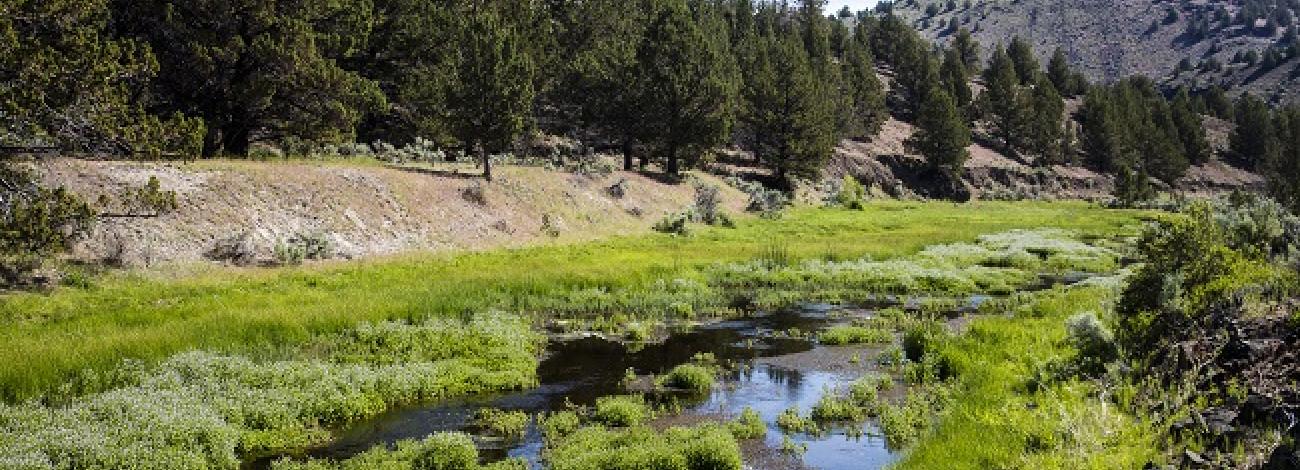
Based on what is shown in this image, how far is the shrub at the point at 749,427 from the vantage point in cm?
1716

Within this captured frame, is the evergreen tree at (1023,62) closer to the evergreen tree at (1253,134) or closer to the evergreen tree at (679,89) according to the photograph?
the evergreen tree at (1253,134)

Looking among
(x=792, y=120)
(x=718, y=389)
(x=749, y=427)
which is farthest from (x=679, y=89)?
(x=749, y=427)

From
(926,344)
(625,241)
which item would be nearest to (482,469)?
(926,344)

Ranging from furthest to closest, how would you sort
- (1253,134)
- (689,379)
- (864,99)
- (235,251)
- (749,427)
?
1. (1253,134)
2. (864,99)
3. (235,251)
4. (689,379)
5. (749,427)

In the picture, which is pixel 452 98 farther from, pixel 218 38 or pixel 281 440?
pixel 281 440

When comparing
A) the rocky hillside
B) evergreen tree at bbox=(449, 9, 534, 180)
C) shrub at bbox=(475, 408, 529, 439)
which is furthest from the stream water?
evergreen tree at bbox=(449, 9, 534, 180)

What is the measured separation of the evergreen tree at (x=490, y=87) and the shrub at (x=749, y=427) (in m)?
36.4

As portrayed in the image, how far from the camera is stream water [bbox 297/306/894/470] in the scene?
16547 millimetres

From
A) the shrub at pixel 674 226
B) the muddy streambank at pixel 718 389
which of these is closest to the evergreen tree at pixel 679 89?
the shrub at pixel 674 226

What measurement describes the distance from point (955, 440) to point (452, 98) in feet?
139

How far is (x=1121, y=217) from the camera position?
90.4m

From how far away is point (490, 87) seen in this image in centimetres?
5038

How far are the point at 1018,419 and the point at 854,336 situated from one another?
1198 cm

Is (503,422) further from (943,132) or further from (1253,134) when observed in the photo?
(1253,134)
